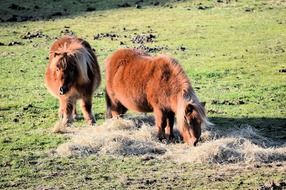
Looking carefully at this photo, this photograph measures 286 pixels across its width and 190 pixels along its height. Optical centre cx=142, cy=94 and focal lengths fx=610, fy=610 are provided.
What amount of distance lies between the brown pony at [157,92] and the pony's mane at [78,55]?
44cm

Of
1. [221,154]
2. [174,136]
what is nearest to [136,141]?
[174,136]

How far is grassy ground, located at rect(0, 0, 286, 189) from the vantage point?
778cm

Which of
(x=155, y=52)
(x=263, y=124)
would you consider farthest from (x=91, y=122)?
(x=155, y=52)

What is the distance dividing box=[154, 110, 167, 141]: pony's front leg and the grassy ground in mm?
937

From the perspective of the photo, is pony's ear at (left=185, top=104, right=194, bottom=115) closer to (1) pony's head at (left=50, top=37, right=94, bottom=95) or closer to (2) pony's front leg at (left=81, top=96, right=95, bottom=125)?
(1) pony's head at (left=50, top=37, right=94, bottom=95)

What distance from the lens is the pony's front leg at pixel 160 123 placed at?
29.7ft

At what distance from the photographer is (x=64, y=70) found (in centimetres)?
958

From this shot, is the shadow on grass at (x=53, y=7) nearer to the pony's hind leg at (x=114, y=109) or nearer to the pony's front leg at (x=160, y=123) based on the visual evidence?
the pony's hind leg at (x=114, y=109)

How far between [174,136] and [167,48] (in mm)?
7998

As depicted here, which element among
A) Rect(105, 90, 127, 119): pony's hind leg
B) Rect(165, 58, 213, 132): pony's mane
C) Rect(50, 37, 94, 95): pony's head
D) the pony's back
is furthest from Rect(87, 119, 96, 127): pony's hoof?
Rect(165, 58, 213, 132): pony's mane

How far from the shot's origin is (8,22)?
22.7m

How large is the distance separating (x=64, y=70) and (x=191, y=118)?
Result: 7.71ft

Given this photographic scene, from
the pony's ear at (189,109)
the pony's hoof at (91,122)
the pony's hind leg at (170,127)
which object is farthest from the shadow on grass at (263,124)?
the pony's hoof at (91,122)

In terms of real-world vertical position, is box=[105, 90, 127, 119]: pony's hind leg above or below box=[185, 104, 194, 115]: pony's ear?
below
